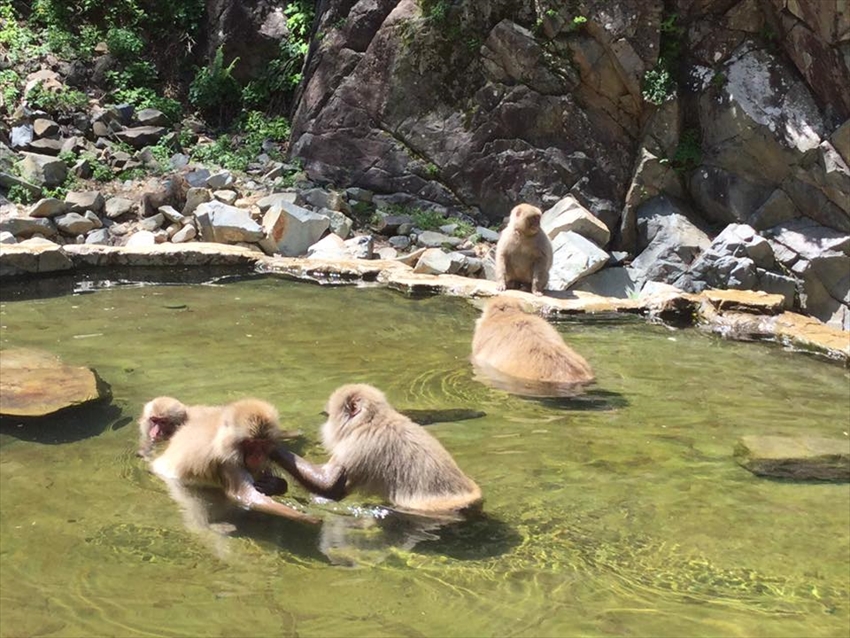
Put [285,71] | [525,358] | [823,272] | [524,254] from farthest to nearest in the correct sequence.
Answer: [285,71] < [823,272] < [524,254] < [525,358]

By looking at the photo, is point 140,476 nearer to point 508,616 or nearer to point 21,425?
point 21,425

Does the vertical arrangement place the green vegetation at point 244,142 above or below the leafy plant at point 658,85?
below

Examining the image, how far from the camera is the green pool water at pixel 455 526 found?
2906 mm

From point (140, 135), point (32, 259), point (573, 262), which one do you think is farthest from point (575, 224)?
point (140, 135)

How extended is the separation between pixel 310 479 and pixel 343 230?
7.58 metres

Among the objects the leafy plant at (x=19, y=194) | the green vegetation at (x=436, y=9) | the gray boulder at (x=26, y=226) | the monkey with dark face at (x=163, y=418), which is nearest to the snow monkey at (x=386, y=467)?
the monkey with dark face at (x=163, y=418)

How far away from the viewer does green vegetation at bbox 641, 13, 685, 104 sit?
1246 cm

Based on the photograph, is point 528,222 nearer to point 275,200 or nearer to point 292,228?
point 292,228

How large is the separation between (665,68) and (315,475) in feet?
34.5

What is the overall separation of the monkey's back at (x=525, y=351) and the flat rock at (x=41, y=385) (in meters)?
2.47

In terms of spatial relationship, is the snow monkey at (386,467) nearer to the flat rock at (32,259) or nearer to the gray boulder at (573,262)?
the flat rock at (32,259)

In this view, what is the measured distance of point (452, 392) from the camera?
5.62 meters

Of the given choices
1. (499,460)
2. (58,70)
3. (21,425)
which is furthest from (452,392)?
(58,70)

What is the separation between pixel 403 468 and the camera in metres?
3.67
